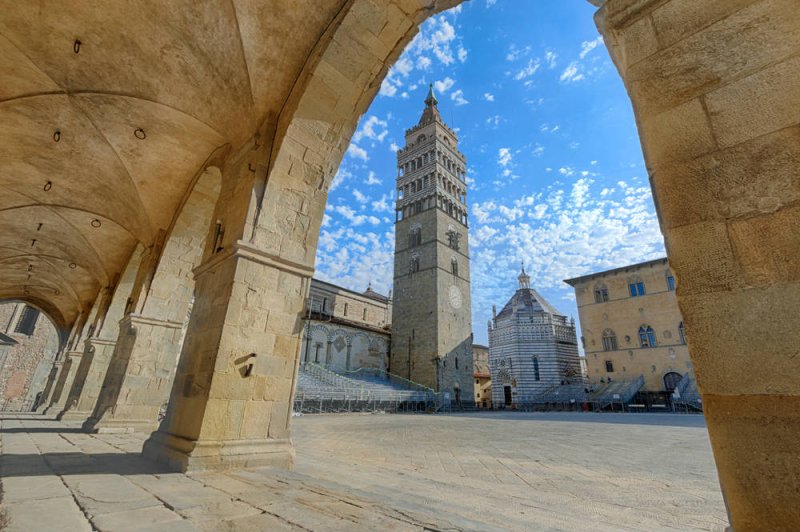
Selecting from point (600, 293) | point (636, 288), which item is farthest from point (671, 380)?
point (600, 293)

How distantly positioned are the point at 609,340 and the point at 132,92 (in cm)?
3061

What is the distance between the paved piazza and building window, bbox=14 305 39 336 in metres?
24.9

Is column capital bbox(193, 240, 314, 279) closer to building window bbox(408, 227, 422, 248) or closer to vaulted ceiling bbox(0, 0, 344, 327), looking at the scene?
vaulted ceiling bbox(0, 0, 344, 327)

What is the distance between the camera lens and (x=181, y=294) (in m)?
A: 8.07

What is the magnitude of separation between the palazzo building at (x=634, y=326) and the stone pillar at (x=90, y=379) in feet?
94.9

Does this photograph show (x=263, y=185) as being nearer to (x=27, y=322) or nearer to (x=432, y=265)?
(x=432, y=265)

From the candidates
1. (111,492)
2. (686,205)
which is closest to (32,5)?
(111,492)

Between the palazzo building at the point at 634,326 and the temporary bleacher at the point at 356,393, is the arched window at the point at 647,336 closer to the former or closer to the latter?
the palazzo building at the point at 634,326

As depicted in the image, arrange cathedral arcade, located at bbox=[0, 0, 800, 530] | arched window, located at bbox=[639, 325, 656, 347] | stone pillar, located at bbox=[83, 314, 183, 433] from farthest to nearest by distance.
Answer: arched window, located at bbox=[639, 325, 656, 347]
stone pillar, located at bbox=[83, 314, 183, 433]
cathedral arcade, located at bbox=[0, 0, 800, 530]

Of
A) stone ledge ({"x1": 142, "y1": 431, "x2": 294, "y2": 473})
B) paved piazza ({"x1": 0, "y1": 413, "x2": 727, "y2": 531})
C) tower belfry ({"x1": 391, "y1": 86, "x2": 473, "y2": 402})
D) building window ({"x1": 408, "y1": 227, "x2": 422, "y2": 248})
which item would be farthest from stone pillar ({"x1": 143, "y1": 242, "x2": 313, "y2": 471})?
building window ({"x1": 408, "y1": 227, "x2": 422, "y2": 248})

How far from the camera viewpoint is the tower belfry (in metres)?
27.1

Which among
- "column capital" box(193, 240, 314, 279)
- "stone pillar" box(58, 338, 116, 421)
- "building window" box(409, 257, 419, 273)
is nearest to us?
"column capital" box(193, 240, 314, 279)

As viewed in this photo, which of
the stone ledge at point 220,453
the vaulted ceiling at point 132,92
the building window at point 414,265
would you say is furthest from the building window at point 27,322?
the stone ledge at point 220,453

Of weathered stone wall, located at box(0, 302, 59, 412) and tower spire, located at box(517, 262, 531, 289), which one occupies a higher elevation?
tower spire, located at box(517, 262, 531, 289)
